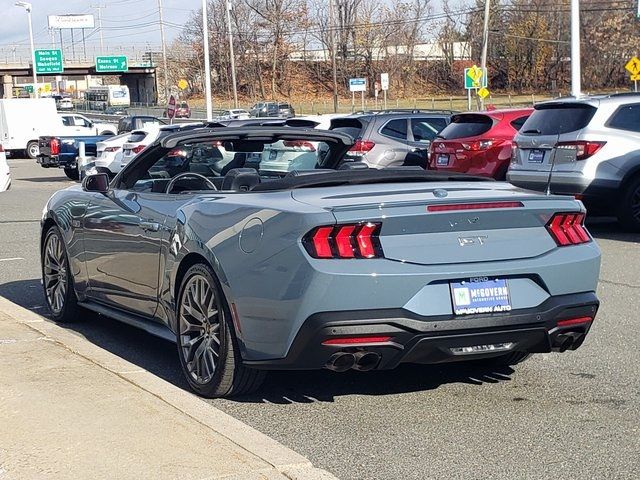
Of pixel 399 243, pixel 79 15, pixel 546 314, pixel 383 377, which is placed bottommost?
pixel 383 377

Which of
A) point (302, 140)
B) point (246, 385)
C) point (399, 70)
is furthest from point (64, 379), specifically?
point (399, 70)

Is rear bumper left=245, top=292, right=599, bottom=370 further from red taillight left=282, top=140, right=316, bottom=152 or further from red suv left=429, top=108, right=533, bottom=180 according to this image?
red suv left=429, top=108, right=533, bottom=180

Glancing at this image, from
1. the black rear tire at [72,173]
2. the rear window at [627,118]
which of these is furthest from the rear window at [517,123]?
the black rear tire at [72,173]

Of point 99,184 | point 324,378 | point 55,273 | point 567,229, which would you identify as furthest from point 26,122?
point 567,229

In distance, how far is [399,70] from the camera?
3794 inches

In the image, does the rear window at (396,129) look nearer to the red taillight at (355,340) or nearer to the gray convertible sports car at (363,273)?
the gray convertible sports car at (363,273)

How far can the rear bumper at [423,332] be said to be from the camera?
5066 mm

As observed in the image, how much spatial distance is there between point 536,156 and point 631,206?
4.56ft

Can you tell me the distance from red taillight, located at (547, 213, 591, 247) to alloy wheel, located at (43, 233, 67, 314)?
4.10m

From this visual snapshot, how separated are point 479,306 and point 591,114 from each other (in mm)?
8757

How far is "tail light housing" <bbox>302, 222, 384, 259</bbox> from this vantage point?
5.09 meters

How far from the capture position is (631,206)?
527 inches

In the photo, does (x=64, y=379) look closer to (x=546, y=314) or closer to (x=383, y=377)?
(x=383, y=377)

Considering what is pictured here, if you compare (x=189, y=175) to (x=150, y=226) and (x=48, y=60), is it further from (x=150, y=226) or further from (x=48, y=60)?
(x=48, y=60)
